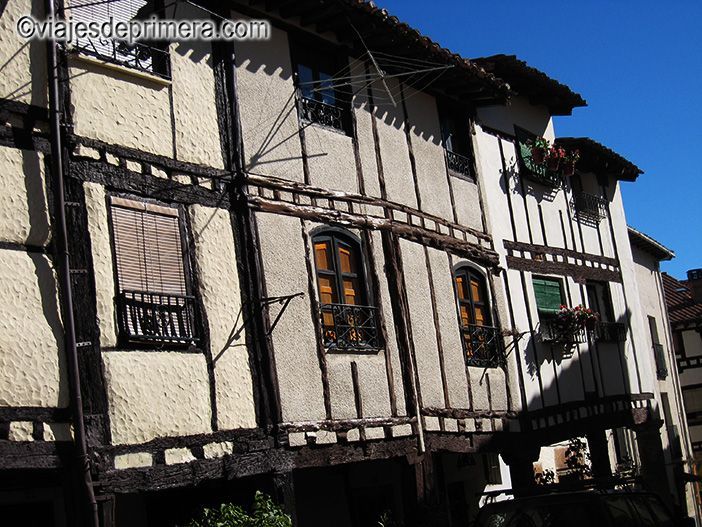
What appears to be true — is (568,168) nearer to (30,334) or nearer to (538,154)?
(538,154)

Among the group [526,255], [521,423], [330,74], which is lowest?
[521,423]

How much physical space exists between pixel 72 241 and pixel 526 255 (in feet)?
33.7

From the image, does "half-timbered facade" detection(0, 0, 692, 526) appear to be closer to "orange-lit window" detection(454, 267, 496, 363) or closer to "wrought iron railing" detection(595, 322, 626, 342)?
"orange-lit window" detection(454, 267, 496, 363)

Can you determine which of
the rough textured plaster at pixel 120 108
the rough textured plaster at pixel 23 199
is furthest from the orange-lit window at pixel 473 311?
the rough textured plaster at pixel 23 199

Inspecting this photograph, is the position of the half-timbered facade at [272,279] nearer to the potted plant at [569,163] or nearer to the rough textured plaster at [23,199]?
the rough textured plaster at [23,199]

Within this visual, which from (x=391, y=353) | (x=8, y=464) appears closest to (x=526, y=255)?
(x=391, y=353)

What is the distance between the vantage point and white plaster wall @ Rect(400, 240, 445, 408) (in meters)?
14.5

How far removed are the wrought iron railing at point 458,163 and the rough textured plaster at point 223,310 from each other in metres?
5.99

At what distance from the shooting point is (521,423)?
16844mm

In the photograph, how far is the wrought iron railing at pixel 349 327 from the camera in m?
13.0

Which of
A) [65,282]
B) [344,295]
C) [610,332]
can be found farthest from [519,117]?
[65,282]

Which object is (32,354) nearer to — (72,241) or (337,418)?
(72,241)

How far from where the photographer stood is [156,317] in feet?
35.2

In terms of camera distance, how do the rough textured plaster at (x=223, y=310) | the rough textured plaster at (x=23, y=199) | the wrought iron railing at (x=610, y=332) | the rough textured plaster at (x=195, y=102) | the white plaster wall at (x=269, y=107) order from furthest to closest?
the wrought iron railing at (x=610, y=332), the white plaster wall at (x=269, y=107), the rough textured plaster at (x=195, y=102), the rough textured plaster at (x=223, y=310), the rough textured plaster at (x=23, y=199)
